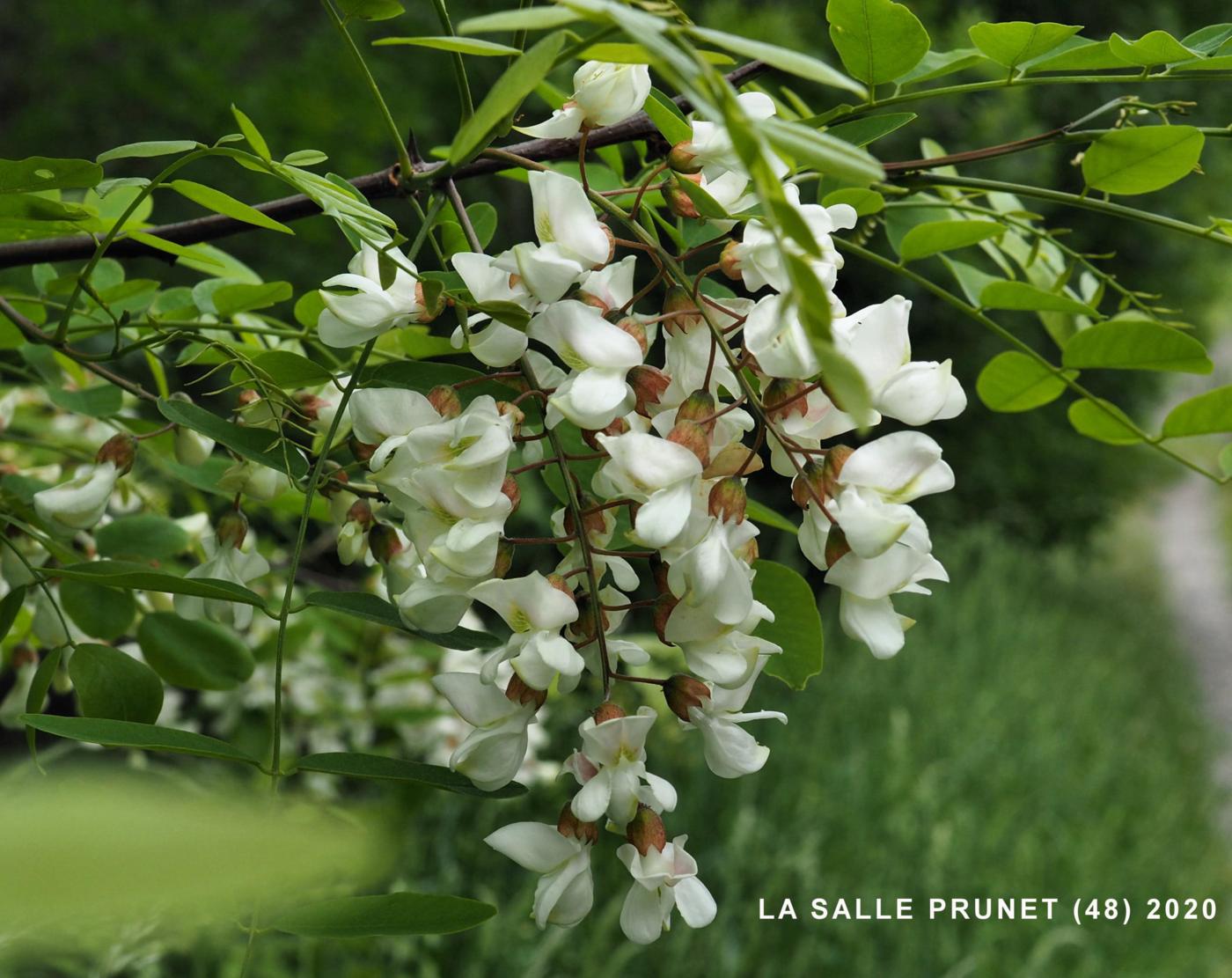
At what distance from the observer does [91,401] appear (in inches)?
21.0

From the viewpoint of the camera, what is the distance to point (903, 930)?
61.6 inches

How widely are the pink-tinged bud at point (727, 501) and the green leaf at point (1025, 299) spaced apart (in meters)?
0.20

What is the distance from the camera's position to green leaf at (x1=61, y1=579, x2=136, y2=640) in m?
0.49

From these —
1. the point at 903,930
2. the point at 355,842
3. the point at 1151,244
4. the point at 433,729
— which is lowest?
the point at 1151,244

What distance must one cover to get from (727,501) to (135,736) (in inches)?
6.9

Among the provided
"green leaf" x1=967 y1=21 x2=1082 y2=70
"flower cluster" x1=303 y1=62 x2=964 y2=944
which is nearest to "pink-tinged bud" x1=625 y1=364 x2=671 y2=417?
"flower cluster" x1=303 y1=62 x2=964 y2=944

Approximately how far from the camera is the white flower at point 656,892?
33cm

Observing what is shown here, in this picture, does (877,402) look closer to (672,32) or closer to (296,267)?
(672,32)

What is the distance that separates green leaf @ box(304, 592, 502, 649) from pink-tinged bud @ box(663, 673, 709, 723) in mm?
61

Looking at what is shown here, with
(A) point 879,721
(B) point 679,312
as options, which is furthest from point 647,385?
(A) point 879,721

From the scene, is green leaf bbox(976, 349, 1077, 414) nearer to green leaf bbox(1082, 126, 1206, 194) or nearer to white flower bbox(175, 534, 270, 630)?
green leaf bbox(1082, 126, 1206, 194)

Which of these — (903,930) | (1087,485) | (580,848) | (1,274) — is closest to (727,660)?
(580,848)

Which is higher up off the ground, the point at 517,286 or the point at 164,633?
the point at 517,286

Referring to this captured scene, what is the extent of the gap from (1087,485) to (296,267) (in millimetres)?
2996
